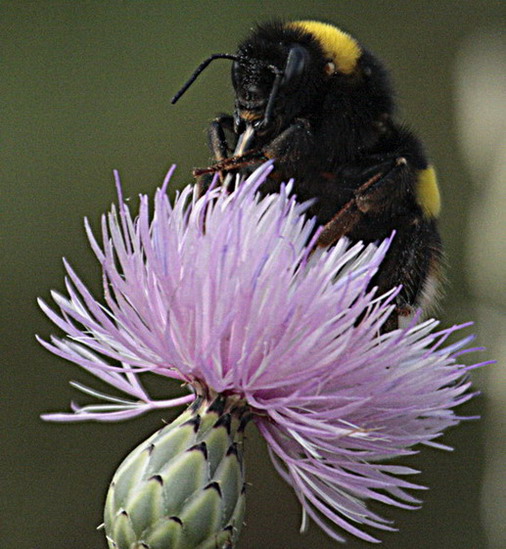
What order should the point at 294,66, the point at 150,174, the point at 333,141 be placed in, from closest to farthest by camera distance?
1. the point at 294,66
2. the point at 333,141
3. the point at 150,174

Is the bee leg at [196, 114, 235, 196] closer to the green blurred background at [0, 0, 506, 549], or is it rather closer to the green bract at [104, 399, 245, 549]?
the green bract at [104, 399, 245, 549]

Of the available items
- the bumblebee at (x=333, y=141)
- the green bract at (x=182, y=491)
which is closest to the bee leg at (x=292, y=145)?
the bumblebee at (x=333, y=141)

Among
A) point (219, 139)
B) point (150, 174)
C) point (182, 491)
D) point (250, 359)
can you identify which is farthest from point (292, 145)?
point (150, 174)

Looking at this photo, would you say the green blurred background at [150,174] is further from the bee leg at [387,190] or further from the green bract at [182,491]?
the green bract at [182,491]

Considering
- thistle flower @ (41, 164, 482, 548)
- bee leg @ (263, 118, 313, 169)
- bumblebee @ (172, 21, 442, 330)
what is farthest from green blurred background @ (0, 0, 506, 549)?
thistle flower @ (41, 164, 482, 548)

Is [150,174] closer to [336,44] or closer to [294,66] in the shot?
[336,44]

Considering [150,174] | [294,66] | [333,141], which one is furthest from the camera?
[150,174]

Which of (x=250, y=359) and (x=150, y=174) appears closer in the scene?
(x=250, y=359)
